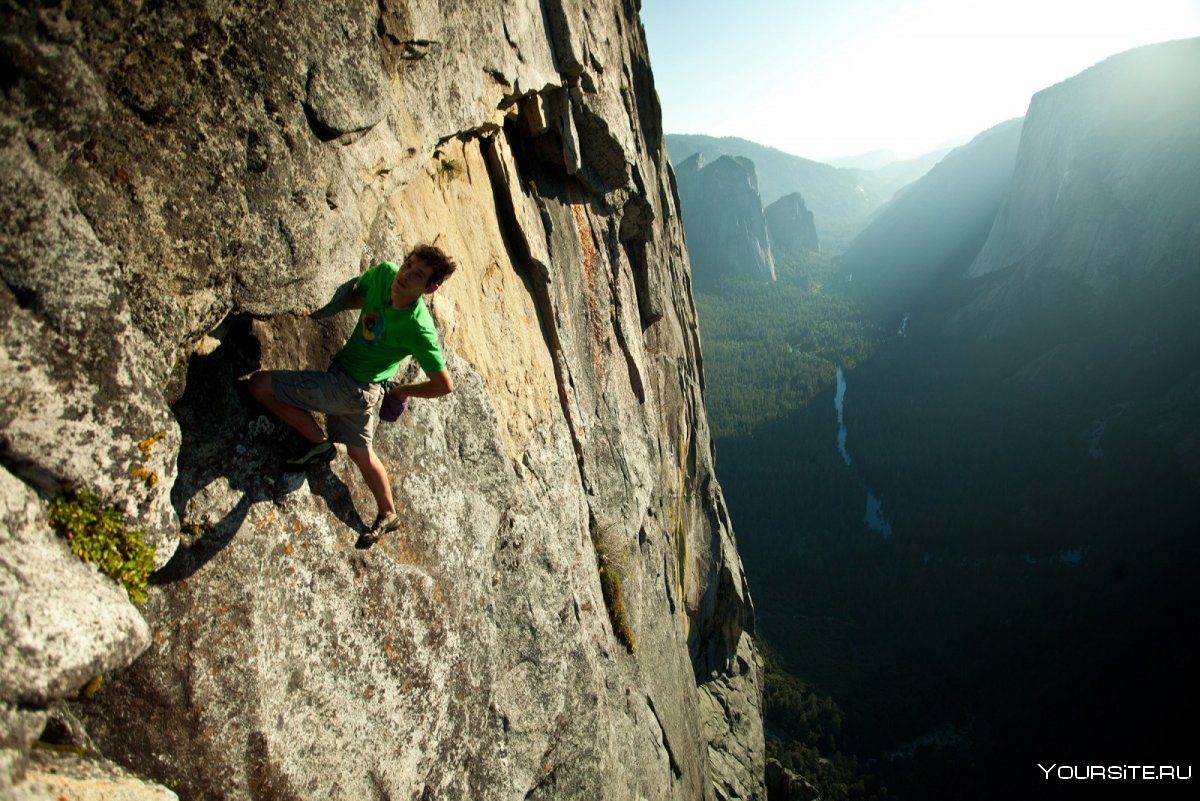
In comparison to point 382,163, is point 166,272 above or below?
below

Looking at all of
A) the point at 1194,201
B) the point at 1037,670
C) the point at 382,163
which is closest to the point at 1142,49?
the point at 1194,201

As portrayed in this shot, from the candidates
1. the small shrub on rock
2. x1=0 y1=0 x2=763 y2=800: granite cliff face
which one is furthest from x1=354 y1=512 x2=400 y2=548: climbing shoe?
the small shrub on rock

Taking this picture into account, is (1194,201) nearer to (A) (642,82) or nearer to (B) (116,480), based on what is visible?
(A) (642,82)

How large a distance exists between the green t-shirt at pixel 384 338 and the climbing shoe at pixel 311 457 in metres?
0.75

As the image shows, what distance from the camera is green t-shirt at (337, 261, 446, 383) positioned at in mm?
5508

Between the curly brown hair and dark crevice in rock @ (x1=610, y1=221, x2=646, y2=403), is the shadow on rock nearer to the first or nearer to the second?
the curly brown hair

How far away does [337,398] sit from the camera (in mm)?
5461

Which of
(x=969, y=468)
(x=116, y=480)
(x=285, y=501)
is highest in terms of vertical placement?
(x=116, y=480)

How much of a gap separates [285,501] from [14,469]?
6.56 ft

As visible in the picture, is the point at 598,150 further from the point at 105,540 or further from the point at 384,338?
the point at 105,540

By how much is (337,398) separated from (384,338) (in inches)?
26.8

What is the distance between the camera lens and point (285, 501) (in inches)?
214

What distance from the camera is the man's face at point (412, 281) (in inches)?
208

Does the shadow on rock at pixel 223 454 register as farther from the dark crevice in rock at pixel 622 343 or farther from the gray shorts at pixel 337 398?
the dark crevice in rock at pixel 622 343
